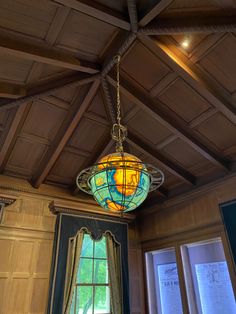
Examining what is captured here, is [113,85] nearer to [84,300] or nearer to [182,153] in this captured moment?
[182,153]

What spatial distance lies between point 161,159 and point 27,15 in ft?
8.88

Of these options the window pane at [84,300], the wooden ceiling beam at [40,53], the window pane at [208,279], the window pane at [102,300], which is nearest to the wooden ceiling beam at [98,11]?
the wooden ceiling beam at [40,53]

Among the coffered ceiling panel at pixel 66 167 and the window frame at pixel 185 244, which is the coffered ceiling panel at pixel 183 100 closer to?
the coffered ceiling panel at pixel 66 167

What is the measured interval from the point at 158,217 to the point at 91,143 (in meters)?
2.10

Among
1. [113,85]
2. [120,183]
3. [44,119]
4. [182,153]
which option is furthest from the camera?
[182,153]

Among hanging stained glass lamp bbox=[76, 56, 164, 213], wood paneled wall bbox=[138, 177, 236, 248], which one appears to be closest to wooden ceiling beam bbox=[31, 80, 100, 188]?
hanging stained glass lamp bbox=[76, 56, 164, 213]

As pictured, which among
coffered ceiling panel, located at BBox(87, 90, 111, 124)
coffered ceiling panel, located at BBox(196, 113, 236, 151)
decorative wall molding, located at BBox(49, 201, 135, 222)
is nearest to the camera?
coffered ceiling panel, located at BBox(196, 113, 236, 151)

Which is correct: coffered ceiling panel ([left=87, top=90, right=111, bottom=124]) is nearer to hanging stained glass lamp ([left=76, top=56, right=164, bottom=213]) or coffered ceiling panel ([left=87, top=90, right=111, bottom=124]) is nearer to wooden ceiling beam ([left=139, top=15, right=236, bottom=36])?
wooden ceiling beam ([left=139, top=15, right=236, bottom=36])

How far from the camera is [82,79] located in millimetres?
2982

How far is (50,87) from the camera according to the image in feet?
9.79

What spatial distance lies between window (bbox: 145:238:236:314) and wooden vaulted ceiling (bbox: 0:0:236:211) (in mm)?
1145

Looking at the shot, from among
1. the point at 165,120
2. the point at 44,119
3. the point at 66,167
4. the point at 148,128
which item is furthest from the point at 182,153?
the point at 44,119

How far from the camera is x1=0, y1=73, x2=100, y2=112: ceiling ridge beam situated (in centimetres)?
294

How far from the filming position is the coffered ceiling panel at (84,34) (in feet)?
8.04
